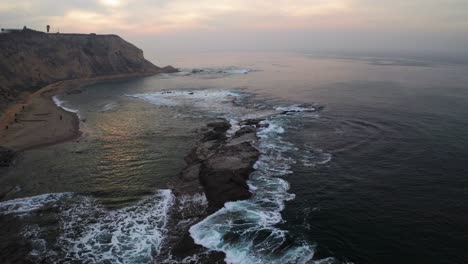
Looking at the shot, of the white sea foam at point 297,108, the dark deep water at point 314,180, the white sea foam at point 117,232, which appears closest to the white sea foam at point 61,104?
the dark deep water at point 314,180

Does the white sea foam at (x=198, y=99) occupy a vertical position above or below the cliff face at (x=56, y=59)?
below

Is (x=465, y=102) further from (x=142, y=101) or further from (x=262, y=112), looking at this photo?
(x=142, y=101)

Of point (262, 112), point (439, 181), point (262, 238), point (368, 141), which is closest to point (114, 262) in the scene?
point (262, 238)

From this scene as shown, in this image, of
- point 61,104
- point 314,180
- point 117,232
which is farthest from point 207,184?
point 61,104

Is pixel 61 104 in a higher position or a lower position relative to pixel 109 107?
higher

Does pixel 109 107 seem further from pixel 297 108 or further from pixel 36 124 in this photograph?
pixel 297 108

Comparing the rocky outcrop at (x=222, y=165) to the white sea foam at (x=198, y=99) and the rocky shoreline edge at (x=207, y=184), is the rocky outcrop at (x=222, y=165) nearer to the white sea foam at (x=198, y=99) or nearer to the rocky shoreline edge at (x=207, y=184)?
the rocky shoreline edge at (x=207, y=184)
